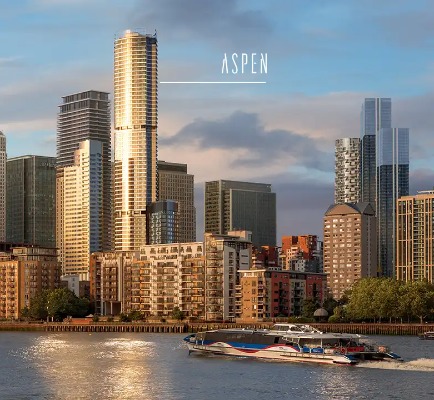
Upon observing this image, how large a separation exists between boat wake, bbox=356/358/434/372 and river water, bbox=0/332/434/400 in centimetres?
10

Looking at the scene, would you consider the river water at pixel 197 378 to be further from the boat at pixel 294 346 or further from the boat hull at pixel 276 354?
the boat at pixel 294 346

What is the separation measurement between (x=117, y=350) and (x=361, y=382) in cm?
6068

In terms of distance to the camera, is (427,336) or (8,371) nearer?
(8,371)

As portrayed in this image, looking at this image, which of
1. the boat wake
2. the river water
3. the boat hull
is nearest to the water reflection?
the river water

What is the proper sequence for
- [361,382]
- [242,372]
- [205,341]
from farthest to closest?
[205,341] → [242,372] → [361,382]

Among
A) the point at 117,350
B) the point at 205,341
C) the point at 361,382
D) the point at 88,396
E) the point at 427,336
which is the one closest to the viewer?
the point at 88,396

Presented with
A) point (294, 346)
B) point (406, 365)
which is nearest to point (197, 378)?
point (294, 346)

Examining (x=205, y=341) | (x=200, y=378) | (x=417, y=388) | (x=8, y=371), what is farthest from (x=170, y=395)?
(x=205, y=341)

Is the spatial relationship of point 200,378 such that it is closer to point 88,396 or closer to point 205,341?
point 88,396

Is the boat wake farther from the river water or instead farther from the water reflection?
the water reflection

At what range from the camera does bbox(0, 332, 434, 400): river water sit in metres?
99.6

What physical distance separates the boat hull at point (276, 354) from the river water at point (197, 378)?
57.0 inches

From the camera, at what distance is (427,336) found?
18300 centimetres

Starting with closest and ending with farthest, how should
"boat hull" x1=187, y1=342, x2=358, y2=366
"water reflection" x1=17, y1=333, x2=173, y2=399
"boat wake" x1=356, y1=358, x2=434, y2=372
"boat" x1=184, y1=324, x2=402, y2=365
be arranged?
"water reflection" x1=17, y1=333, x2=173, y2=399 < "boat wake" x1=356, y1=358, x2=434, y2=372 < "boat hull" x1=187, y1=342, x2=358, y2=366 < "boat" x1=184, y1=324, x2=402, y2=365
